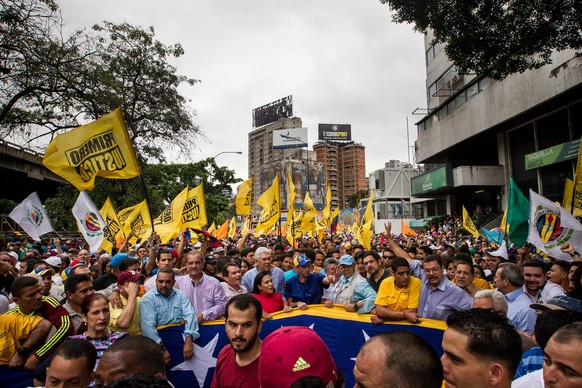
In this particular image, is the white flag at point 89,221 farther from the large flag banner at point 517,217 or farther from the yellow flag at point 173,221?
the large flag banner at point 517,217

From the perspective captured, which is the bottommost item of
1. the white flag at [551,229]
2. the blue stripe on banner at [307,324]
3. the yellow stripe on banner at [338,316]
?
the blue stripe on banner at [307,324]

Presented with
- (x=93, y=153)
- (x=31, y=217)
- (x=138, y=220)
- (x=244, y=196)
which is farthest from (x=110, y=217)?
(x=93, y=153)

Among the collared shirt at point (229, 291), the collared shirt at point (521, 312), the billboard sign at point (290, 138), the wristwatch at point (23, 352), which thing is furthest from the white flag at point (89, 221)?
the billboard sign at point (290, 138)

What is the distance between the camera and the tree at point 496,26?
355 inches

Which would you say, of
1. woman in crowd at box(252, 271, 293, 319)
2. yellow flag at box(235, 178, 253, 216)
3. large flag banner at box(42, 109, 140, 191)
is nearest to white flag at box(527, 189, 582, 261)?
woman in crowd at box(252, 271, 293, 319)

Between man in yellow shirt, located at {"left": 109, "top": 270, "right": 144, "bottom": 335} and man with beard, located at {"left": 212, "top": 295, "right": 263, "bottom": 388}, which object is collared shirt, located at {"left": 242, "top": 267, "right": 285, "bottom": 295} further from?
man with beard, located at {"left": 212, "top": 295, "right": 263, "bottom": 388}

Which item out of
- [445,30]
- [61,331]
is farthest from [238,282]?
[445,30]

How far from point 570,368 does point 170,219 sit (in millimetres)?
9726

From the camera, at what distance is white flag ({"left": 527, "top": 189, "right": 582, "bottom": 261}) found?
6852mm

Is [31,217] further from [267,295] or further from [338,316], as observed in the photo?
[338,316]

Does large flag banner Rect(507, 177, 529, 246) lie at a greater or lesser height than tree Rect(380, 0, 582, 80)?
lesser

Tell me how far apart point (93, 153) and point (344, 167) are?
142m

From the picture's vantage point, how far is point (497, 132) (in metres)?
31.0

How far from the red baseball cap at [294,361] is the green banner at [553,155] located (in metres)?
26.0
